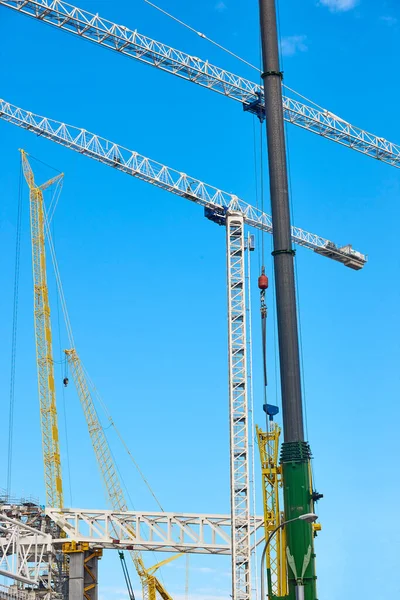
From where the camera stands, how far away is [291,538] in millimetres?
58469

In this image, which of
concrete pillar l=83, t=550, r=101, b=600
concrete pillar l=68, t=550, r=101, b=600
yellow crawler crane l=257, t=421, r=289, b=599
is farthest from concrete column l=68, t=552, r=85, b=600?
yellow crawler crane l=257, t=421, r=289, b=599

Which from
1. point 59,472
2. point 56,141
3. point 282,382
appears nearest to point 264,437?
point 282,382

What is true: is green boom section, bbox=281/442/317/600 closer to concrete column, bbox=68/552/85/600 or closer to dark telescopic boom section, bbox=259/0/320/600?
dark telescopic boom section, bbox=259/0/320/600

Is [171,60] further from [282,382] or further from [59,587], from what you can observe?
[282,382]

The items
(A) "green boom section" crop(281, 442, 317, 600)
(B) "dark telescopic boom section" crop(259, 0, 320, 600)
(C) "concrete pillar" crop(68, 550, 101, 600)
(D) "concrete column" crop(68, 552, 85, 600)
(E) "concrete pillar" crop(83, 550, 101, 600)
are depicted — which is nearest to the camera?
(A) "green boom section" crop(281, 442, 317, 600)

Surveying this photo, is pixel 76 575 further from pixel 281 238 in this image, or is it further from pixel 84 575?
pixel 281 238

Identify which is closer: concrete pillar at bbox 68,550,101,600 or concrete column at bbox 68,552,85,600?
concrete column at bbox 68,552,85,600

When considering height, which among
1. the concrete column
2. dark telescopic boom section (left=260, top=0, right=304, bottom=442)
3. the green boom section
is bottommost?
the green boom section

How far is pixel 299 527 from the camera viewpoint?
58.4m

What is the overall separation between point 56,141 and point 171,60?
1916 cm

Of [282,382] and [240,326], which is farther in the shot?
[240,326]

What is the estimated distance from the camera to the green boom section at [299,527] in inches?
2287

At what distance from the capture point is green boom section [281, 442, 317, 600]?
58.1 m

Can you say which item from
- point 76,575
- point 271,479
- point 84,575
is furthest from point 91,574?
point 271,479
